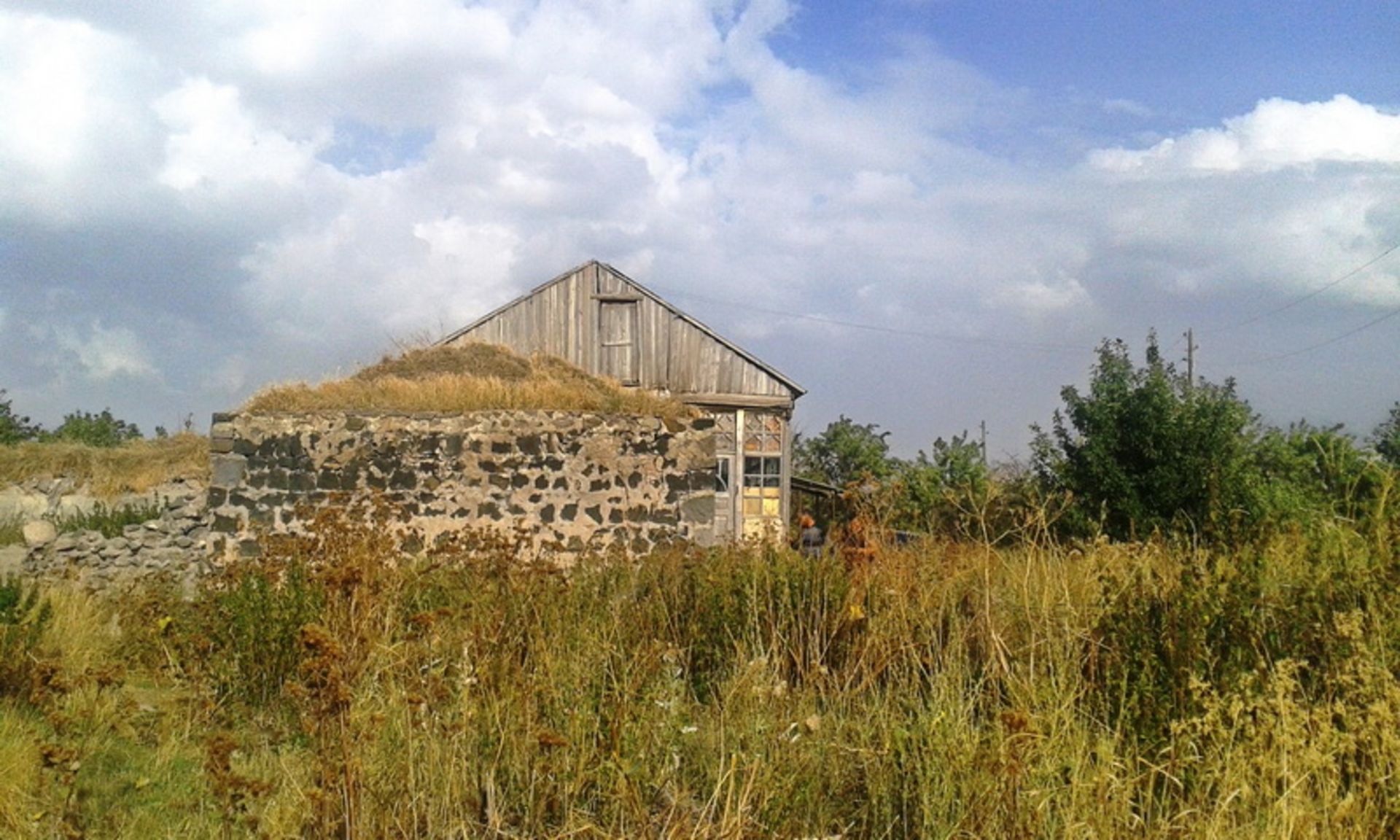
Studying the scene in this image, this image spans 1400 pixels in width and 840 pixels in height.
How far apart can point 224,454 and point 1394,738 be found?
11.6 m

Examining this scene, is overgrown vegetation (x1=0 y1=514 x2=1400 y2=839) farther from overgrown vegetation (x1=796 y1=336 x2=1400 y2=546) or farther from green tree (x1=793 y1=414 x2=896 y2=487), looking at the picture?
green tree (x1=793 y1=414 x2=896 y2=487)

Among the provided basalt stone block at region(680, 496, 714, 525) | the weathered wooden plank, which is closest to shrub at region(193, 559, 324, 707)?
basalt stone block at region(680, 496, 714, 525)

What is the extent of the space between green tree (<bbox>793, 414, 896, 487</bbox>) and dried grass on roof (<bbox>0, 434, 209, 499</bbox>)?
17706mm

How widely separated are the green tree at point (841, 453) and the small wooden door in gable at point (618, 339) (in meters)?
10.5

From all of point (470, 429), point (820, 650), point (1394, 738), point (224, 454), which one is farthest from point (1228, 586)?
point (224, 454)

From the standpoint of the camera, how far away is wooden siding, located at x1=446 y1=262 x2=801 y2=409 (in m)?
20.6

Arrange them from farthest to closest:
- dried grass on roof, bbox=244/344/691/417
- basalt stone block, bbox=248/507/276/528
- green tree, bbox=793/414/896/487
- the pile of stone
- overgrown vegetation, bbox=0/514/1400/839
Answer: green tree, bbox=793/414/896/487 < the pile of stone < dried grass on roof, bbox=244/344/691/417 < basalt stone block, bbox=248/507/276/528 < overgrown vegetation, bbox=0/514/1400/839

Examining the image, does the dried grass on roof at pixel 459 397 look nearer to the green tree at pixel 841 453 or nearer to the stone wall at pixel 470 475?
the stone wall at pixel 470 475

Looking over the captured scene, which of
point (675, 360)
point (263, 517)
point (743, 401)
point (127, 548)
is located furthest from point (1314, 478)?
point (127, 548)

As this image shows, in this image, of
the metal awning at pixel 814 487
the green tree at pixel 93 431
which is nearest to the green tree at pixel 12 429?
the green tree at pixel 93 431

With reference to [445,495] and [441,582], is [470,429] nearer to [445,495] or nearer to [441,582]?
[445,495]

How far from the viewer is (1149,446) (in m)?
13.2

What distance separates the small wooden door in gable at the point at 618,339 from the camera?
21.2 metres

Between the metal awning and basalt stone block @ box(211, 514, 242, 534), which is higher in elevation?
the metal awning
